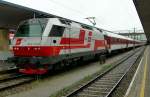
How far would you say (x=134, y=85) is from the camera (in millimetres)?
12586

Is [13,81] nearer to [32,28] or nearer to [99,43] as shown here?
[32,28]

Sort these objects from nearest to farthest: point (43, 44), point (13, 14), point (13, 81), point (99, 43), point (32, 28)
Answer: point (13, 81)
point (43, 44)
point (32, 28)
point (13, 14)
point (99, 43)

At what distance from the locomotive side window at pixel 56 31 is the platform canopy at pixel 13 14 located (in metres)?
2.94

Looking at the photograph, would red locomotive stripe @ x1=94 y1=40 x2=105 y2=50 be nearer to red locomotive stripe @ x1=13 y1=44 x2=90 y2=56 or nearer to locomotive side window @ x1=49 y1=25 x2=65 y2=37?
locomotive side window @ x1=49 y1=25 x2=65 y2=37

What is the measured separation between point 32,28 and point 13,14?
5859 mm

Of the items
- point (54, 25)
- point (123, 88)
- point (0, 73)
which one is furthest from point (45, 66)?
point (123, 88)

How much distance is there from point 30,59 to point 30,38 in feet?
4.11

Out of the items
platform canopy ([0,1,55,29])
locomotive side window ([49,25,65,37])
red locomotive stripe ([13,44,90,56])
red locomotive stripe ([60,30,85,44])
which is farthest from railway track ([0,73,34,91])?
platform canopy ([0,1,55,29])

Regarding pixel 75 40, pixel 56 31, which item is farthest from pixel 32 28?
pixel 75 40

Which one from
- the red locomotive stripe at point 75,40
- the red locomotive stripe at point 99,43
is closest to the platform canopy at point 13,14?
the red locomotive stripe at point 75,40

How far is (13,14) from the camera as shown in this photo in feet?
68.6

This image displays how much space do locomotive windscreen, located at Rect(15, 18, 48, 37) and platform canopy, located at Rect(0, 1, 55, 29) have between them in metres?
1.83

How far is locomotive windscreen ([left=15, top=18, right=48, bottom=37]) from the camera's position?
15.2m

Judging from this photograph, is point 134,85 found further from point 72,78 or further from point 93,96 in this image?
point 72,78
